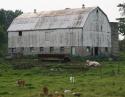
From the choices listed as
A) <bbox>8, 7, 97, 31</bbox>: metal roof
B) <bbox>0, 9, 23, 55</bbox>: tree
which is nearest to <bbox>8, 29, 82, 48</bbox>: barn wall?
<bbox>8, 7, 97, 31</bbox>: metal roof

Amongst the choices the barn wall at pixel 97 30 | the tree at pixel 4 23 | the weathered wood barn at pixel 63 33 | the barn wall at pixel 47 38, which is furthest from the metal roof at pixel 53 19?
the tree at pixel 4 23

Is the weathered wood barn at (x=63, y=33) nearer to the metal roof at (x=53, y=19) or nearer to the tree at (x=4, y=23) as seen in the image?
the metal roof at (x=53, y=19)

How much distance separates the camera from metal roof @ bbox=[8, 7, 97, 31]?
65.9 meters

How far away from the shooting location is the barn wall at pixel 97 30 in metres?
66.1

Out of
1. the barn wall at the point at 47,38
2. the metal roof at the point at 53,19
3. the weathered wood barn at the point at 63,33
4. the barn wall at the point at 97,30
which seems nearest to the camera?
the barn wall at the point at 47,38

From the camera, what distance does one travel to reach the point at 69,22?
66.6 m

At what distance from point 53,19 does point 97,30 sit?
732cm

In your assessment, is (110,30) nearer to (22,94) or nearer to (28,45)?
(28,45)

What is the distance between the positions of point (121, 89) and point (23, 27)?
4587 cm

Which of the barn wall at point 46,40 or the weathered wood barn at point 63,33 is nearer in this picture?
the barn wall at point 46,40

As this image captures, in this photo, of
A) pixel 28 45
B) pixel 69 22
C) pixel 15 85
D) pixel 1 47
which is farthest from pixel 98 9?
pixel 15 85

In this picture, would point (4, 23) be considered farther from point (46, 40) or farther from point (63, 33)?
point (63, 33)

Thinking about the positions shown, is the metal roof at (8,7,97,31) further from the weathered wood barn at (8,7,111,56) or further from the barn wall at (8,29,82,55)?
the barn wall at (8,29,82,55)

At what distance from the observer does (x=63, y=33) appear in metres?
66.5
